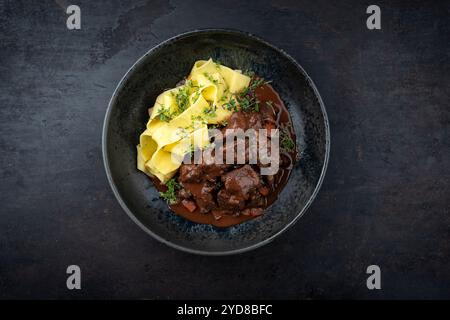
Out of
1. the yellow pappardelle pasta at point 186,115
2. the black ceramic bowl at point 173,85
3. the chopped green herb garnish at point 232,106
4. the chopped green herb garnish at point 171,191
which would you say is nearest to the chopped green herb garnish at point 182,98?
the yellow pappardelle pasta at point 186,115

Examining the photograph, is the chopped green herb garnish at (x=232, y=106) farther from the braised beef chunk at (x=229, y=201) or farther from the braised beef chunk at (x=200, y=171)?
the braised beef chunk at (x=229, y=201)

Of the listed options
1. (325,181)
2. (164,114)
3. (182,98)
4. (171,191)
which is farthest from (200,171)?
(325,181)

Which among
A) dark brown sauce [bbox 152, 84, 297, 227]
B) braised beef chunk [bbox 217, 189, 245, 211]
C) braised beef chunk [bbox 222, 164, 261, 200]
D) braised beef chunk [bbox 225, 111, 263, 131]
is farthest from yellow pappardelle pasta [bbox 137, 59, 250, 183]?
braised beef chunk [bbox 217, 189, 245, 211]

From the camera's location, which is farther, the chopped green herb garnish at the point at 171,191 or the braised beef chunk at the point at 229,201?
the chopped green herb garnish at the point at 171,191

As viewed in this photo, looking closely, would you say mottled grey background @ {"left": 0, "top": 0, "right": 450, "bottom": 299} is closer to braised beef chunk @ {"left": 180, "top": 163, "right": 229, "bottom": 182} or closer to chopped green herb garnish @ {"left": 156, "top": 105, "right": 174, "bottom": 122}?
chopped green herb garnish @ {"left": 156, "top": 105, "right": 174, "bottom": 122}
